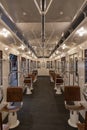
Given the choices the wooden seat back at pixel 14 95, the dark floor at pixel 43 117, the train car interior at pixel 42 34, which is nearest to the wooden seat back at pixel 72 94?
the train car interior at pixel 42 34

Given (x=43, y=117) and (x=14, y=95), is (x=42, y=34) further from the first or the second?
(x=43, y=117)

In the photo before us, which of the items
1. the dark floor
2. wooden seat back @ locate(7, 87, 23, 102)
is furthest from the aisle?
wooden seat back @ locate(7, 87, 23, 102)

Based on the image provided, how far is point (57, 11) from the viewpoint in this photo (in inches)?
84.0

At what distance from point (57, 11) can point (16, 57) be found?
3592 mm

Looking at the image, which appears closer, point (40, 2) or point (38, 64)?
point (40, 2)

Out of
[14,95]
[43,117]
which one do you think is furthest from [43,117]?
[14,95]

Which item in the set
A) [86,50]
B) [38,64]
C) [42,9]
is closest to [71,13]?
[42,9]

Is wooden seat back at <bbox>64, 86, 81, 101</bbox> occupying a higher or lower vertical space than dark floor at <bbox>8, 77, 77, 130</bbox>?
higher

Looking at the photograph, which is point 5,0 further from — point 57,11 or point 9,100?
point 9,100

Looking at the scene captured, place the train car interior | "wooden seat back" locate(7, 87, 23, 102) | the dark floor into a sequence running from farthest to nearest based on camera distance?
"wooden seat back" locate(7, 87, 23, 102), the dark floor, the train car interior

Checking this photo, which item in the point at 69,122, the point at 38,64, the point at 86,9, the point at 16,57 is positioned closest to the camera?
the point at 86,9

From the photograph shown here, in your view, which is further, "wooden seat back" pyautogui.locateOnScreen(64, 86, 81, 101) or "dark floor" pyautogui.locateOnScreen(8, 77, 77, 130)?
"wooden seat back" pyautogui.locateOnScreen(64, 86, 81, 101)

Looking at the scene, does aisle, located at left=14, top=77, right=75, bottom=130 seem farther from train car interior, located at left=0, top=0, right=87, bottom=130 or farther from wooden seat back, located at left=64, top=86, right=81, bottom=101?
wooden seat back, located at left=64, top=86, right=81, bottom=101

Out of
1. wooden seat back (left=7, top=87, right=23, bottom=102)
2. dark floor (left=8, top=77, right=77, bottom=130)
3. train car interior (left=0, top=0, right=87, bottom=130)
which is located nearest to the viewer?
train car interior (left=0, top=0, right=87, bottom=130)
